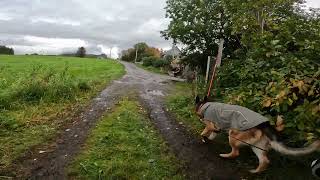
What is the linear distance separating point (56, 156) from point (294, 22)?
6.11 meters

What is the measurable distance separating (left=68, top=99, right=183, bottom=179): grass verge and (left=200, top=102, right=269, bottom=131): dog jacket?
3.83ft

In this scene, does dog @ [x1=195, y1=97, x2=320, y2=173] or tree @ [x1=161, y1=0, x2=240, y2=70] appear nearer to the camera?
dog @ [x1=195, y1=97, x2=320, y2=173]

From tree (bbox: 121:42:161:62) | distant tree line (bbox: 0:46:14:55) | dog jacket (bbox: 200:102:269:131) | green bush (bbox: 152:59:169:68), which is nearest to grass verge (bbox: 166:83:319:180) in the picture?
dog jacket (bbox: 200:102:269:131)

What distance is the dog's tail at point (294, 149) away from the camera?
573 centimetres

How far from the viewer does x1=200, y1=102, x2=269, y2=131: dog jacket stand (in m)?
6.67

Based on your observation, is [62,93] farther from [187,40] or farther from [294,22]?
[187,40]

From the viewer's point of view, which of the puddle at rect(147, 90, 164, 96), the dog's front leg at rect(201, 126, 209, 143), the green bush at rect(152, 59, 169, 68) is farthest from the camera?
the green bush at rect(152, 59, 169, 68)

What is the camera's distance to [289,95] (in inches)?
260

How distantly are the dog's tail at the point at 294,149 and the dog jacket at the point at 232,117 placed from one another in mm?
449

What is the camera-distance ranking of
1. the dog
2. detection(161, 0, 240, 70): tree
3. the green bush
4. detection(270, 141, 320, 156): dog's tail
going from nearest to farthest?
detection(270, 141, 320, 156): dog's tail
the dog
detection(161, 0, 240, 70): tree
the green bush

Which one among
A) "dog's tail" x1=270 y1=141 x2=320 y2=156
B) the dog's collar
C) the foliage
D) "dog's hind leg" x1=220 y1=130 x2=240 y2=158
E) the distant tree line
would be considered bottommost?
the distant tree line

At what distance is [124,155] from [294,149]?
→ 328 centimetres

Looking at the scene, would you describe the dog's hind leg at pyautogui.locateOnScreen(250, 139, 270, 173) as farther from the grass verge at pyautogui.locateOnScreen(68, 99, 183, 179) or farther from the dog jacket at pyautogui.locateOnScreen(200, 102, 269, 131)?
the grass verge at pyautogui.locateOnScreen(68, 99, 183, 179)

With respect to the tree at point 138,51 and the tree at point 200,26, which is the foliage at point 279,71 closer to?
the tree at point 200,26
